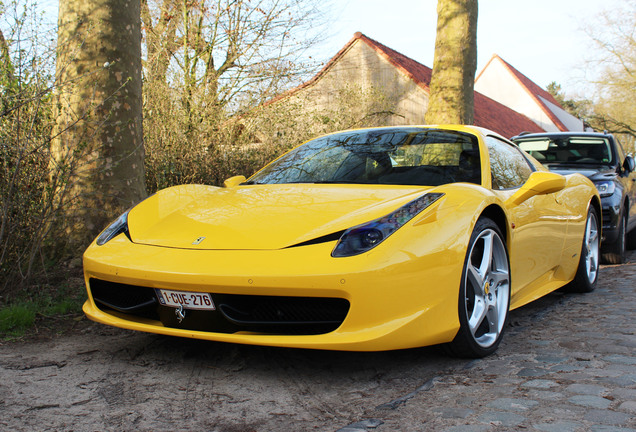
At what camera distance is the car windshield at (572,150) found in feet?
25.4

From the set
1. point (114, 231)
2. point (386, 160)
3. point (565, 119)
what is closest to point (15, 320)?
point (114, 231)

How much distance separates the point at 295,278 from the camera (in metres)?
2.50

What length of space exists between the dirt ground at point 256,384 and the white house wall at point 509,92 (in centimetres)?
3797

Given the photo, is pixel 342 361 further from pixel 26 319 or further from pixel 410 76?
pixel 410 76

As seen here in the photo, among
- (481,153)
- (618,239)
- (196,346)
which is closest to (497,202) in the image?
(481,153)

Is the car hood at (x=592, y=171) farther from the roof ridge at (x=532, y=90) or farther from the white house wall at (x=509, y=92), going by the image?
the white house wall at (x=509, y=92)

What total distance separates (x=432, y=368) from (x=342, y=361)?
44 centimetres

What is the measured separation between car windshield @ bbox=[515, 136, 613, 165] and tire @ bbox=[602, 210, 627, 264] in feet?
3.56

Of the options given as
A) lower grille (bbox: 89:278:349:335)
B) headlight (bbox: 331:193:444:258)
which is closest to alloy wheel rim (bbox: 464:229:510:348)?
headlight (bbox: 331:193:444:258)

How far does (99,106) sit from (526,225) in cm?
350

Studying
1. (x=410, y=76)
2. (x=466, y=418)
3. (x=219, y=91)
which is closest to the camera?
(x=466, y=418)

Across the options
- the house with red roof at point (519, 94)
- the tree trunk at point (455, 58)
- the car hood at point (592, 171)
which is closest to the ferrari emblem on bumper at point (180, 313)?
the car hood at point (592, 171)

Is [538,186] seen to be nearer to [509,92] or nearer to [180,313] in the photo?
[180,313]

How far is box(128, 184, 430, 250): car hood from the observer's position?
9.12 feet
